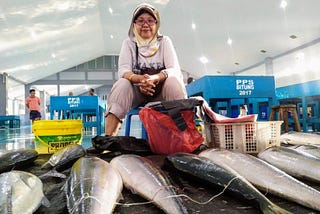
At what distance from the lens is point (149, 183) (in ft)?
3.39

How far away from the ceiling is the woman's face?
6.89m

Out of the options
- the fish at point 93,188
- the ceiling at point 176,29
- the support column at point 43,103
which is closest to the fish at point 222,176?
the fish at point 93,188

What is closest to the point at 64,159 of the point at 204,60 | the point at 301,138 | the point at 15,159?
the point at 15,159

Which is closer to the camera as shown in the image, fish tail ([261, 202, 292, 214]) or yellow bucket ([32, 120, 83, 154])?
fish tail ([261, 202, 292, 214])

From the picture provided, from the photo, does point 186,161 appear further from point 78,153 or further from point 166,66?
point 166,66

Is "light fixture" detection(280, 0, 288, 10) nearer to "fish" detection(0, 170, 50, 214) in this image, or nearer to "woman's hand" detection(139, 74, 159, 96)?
"woman's hand" detection(139, 74, 159, 96)

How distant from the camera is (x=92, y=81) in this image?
829 inches

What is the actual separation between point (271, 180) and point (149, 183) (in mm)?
497

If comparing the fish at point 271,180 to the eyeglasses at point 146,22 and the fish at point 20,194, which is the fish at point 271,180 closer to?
the fish at point 20,194

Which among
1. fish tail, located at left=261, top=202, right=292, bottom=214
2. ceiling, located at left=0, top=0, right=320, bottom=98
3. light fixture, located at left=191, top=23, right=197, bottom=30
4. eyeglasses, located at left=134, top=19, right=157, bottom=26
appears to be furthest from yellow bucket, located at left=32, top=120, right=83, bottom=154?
light fixture, located at left=191, top=23, right=197, bottom=30

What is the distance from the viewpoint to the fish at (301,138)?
223 cm

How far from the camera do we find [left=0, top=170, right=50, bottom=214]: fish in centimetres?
85

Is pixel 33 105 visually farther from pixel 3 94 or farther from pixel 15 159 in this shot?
pixel 15 159

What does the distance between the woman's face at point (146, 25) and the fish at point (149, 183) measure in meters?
1.29
